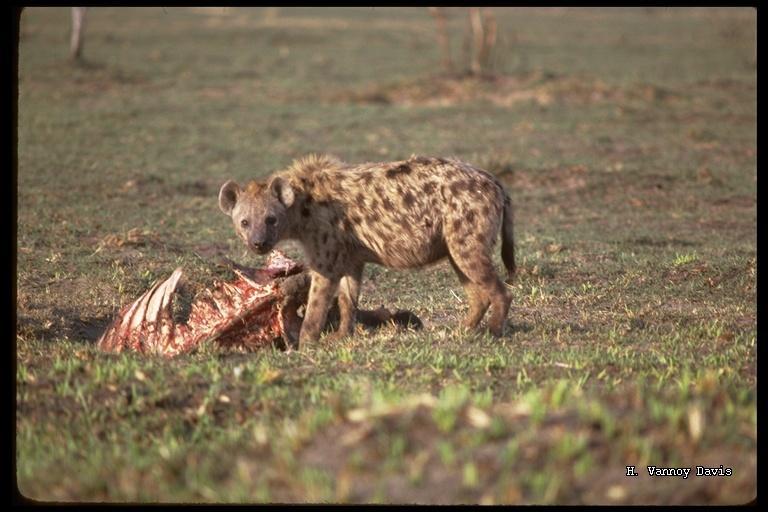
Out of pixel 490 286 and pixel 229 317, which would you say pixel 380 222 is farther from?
pixel 229 317

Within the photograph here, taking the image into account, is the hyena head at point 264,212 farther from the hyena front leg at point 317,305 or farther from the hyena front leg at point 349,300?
the hyena front leg at point 349,300

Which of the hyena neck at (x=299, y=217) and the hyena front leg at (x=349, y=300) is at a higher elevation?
the hyena neck at (x=299, y=217)

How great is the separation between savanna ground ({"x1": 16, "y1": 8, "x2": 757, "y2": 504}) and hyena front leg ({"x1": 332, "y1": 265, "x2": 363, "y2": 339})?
0.88 ft

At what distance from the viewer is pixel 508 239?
18.6 feet

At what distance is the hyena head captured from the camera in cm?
552

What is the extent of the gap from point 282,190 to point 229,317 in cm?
74

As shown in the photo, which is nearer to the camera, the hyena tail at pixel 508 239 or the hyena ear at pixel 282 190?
the hyena ear at pixel 282 190

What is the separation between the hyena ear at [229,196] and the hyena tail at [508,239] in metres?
1.49

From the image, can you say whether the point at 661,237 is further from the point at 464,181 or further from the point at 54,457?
the point at 54,457

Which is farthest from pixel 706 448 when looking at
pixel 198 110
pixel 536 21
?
pixel 536 21

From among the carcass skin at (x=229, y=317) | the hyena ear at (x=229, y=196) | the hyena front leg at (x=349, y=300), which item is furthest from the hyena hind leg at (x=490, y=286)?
the hyena ear at (x=229, y=196)

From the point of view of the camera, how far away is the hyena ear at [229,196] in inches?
222

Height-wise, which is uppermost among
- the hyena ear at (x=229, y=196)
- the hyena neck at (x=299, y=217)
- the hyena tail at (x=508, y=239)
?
the hyena ear at (x=229, y=196)

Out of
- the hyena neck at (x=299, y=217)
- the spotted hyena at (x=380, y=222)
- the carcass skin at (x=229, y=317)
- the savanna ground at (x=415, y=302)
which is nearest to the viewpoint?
the savanna ground at (x=415, y=302)
